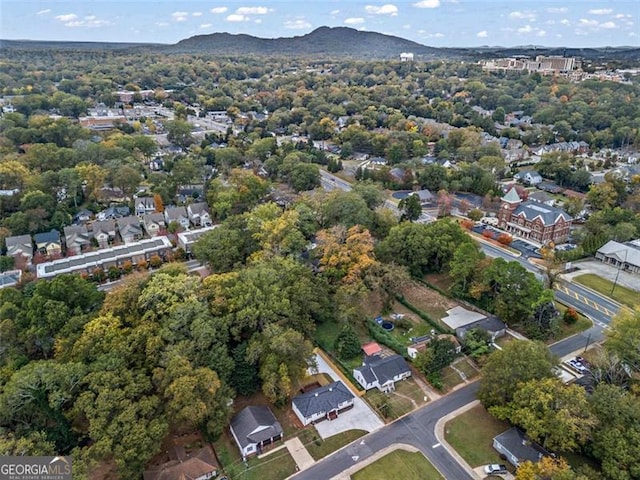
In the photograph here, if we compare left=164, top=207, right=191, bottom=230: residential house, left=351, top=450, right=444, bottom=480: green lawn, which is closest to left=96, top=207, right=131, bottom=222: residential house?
left=164, top=207, right=191, bottom=230: residential house

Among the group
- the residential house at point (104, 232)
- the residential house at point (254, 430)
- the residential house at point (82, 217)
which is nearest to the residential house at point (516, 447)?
the residential house at point (254, 430)

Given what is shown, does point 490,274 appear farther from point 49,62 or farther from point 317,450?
point 49,62

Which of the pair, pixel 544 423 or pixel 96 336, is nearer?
pixel 544 423

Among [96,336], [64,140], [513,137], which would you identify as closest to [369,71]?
[513,137]

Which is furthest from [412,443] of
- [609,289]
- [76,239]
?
[76,239]

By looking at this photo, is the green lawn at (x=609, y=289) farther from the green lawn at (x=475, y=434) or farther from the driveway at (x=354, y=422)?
the driveway at (x=354, y=422)

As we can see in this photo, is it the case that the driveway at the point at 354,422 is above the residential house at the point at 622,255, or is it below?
below
